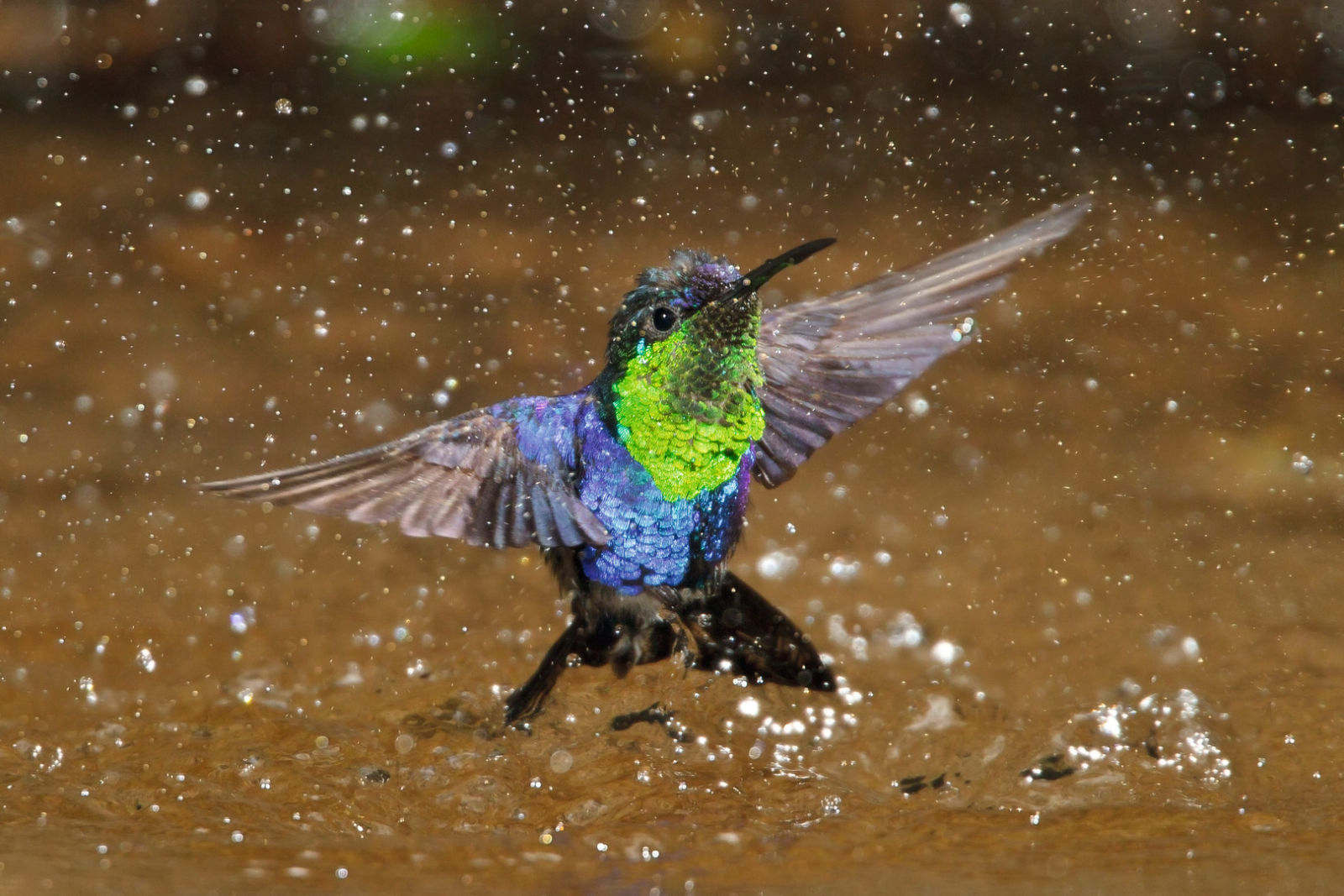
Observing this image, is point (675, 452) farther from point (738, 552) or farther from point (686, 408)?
point (738, 552)

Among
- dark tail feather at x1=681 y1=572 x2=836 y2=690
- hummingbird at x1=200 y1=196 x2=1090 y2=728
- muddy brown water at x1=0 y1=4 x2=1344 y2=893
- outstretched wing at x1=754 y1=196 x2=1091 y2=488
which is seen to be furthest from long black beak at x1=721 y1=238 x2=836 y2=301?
muddy brown water at x1=0 y1=4 x2=1344 y2=893

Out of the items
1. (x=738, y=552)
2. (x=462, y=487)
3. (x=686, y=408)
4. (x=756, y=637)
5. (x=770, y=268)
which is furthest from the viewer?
(x=738, y=552)

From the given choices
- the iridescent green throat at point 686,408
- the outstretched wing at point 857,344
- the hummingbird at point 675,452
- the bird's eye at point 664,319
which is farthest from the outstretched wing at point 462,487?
the outstretched wing at point 857,344

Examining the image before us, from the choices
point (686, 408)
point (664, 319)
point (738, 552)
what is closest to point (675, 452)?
point (686, 408)

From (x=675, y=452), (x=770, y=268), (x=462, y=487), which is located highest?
(x=770, y=268)

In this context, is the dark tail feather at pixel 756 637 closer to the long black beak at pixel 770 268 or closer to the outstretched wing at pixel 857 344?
the outstretched wing at pixel 857 344
